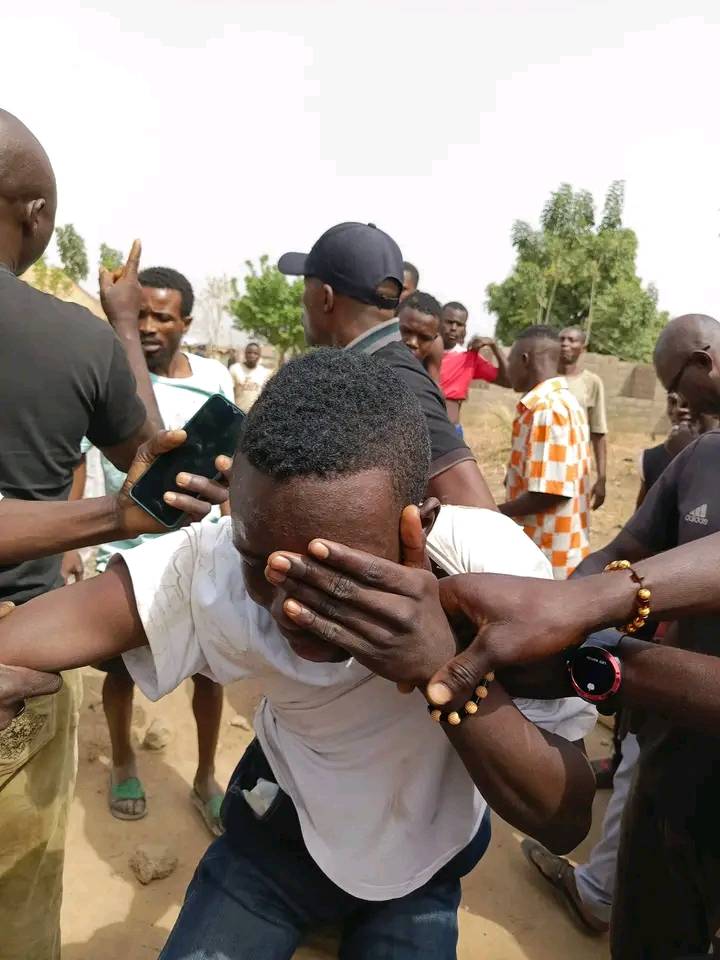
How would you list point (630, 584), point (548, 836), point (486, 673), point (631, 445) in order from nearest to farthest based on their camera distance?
point (486, 673)
point (548, 836)
point (630, 584)
point (631, 445)

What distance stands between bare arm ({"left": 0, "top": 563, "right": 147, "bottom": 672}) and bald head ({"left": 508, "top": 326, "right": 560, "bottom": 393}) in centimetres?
352

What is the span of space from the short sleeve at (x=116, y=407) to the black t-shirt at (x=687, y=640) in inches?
59.2

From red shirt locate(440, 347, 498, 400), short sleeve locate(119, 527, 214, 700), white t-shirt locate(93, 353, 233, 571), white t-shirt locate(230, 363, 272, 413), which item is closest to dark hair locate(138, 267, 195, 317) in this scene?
white t-shirt locate(93, 353, 233, 571)

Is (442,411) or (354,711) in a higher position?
(442,411)

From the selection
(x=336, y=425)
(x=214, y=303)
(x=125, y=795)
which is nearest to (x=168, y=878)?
(x=125, y=795)

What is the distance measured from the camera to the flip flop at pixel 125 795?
305cm

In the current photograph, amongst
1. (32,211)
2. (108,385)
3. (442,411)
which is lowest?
(442,411)

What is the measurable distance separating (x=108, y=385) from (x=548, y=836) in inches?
56.8

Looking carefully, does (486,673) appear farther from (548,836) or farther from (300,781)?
(300,781)

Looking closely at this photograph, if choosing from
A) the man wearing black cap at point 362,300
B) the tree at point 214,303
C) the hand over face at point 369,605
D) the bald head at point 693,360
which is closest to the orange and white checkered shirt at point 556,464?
Answer: the bald head at point 693,360

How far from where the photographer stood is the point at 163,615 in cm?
131

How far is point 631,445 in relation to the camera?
13703mm

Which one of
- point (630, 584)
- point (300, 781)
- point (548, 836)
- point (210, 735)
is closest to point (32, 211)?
point (300, 781)

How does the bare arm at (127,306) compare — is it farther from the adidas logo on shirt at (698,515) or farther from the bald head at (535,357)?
the bald head at (535,357)
